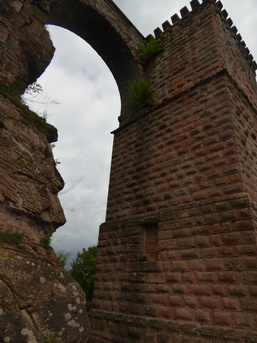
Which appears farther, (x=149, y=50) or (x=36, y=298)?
(x=149, y=50)

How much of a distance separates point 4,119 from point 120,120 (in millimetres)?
5104

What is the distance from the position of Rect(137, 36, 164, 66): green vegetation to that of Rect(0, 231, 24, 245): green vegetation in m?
7.00

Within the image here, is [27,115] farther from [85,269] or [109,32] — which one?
[85,269]

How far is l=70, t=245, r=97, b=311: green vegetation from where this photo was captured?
18.0m

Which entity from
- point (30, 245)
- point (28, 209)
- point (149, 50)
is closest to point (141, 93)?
point (149, 50)

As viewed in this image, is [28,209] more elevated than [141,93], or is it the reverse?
[141,93]

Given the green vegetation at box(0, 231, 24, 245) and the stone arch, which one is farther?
the stone arch

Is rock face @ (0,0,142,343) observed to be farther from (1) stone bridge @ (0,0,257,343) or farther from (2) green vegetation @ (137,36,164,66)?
(2) green vegetation @ (137,36,164,66)

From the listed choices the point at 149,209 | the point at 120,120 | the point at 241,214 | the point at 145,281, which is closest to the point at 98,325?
the point at 145,281

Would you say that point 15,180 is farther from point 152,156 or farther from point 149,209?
point 152,156

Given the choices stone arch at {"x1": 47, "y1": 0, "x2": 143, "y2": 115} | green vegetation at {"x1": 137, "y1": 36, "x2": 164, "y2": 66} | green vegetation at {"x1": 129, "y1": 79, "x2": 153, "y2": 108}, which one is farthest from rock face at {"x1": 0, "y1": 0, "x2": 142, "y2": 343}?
green vegetation at {"x1": 137, "y1": 36, "x2": 164, "y2": 66}

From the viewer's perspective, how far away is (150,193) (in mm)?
5406

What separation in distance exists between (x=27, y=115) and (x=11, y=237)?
4.40 ft

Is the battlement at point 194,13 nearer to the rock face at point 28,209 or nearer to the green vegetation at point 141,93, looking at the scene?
the green vegetation at point 141,93
